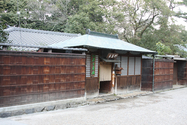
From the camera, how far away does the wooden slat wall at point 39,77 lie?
7414 millimetres

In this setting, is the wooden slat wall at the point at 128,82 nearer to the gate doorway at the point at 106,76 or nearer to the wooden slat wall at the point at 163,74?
the gate doorway at the point at 106,76

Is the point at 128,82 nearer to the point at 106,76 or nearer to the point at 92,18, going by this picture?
the point at 106,76

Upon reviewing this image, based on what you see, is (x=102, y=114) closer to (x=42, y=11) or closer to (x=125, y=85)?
(x=125, y=85)

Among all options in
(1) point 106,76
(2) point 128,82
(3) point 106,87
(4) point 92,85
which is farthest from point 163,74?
(4) point 92,85

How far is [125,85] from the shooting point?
13.4 m

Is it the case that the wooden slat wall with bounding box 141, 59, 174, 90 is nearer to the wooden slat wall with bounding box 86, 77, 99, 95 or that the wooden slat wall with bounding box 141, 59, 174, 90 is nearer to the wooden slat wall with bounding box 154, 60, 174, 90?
the wooden slat wall with bounding box 154, 60, 174, 90

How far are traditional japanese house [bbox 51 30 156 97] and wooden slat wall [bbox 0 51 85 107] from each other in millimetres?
1209

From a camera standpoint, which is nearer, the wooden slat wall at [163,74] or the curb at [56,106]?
the curb at [56,106]

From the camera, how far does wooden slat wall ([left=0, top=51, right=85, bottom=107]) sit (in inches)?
292

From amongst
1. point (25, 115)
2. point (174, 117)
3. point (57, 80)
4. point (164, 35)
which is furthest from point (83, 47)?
point (164, 35)

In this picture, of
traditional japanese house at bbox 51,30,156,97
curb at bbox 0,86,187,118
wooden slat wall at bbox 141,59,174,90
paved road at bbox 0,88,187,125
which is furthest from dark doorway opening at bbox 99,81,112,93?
wooden slat wall at bbox 141,59,174,90

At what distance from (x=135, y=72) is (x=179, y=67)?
363 inches

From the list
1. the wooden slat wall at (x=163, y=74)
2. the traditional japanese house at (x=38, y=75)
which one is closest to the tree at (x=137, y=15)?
the wooden slat wall at (x=163, y=74)

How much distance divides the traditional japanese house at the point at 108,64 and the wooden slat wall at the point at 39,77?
1209 mm
